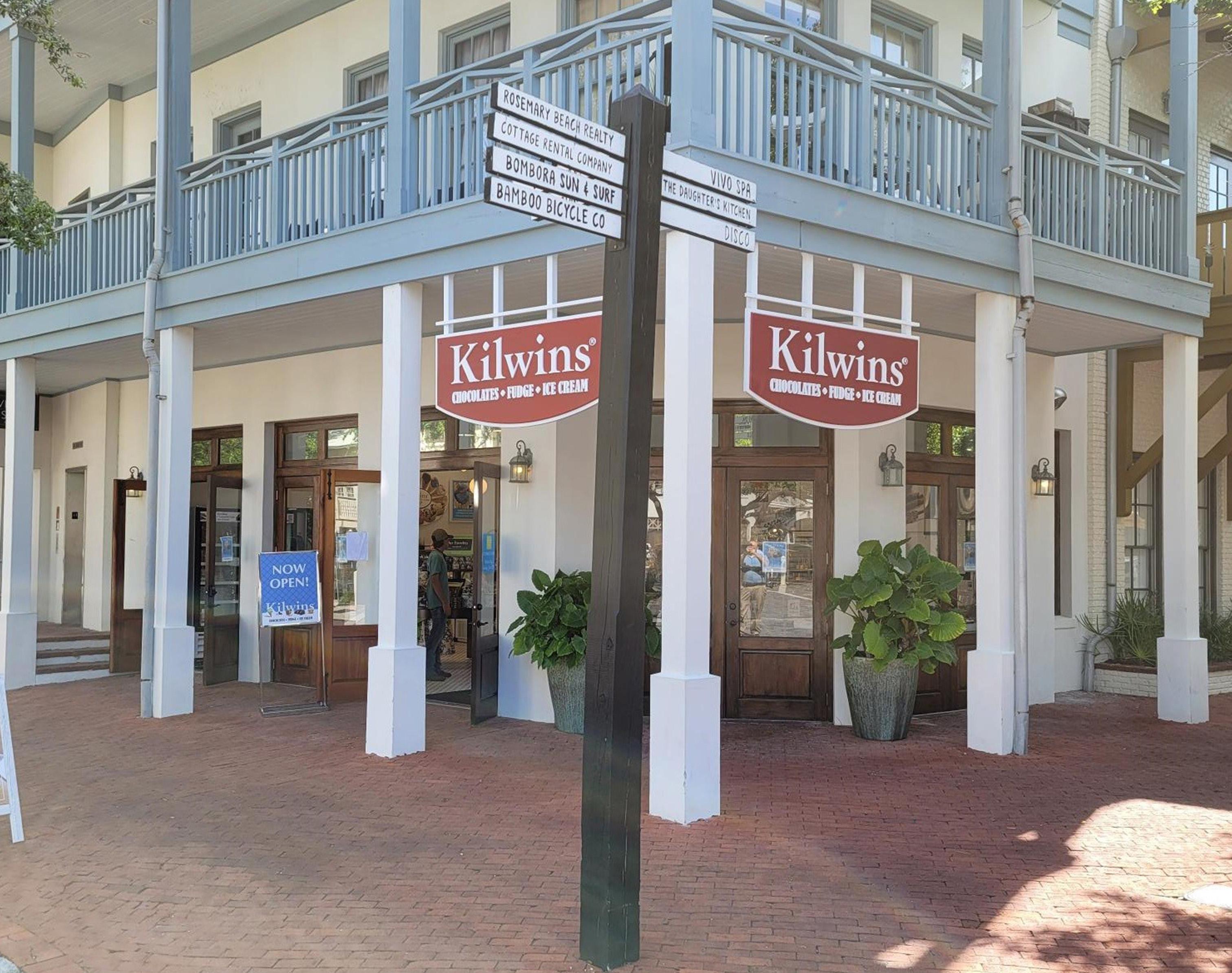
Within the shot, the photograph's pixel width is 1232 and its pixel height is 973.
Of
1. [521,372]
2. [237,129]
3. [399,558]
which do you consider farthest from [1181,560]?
[237,129]

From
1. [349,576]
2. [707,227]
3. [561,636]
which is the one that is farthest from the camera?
[349,576]

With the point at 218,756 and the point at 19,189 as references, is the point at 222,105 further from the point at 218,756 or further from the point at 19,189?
the point at 218,756

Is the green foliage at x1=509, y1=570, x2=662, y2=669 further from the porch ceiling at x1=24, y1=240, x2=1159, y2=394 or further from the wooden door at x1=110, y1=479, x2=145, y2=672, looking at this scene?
the wooden door at x1=110, y1=479, x2=145, y2=672

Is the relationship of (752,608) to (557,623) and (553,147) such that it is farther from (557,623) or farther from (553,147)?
(553,147)

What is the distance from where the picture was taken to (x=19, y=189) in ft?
30.0

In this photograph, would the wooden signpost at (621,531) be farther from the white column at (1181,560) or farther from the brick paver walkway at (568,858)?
the white column at (1181,560)

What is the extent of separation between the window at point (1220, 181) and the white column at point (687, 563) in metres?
10.7

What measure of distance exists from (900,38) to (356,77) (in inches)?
228

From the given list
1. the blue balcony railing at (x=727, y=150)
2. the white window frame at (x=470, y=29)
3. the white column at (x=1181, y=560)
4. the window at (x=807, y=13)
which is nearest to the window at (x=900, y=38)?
the window at (x=807, y=13)

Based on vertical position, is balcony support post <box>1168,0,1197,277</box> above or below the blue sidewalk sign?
above

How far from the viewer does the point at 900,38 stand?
37.7 ft

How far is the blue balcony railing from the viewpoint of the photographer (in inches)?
304

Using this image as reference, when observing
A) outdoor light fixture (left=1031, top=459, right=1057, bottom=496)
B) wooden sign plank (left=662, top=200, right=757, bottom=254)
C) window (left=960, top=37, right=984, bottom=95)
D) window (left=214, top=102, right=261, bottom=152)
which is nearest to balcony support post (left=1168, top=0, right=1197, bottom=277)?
window (left=960, top=37, right=984, bottom=95)

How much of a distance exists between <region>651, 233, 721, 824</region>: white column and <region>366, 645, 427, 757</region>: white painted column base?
8.58 feet
